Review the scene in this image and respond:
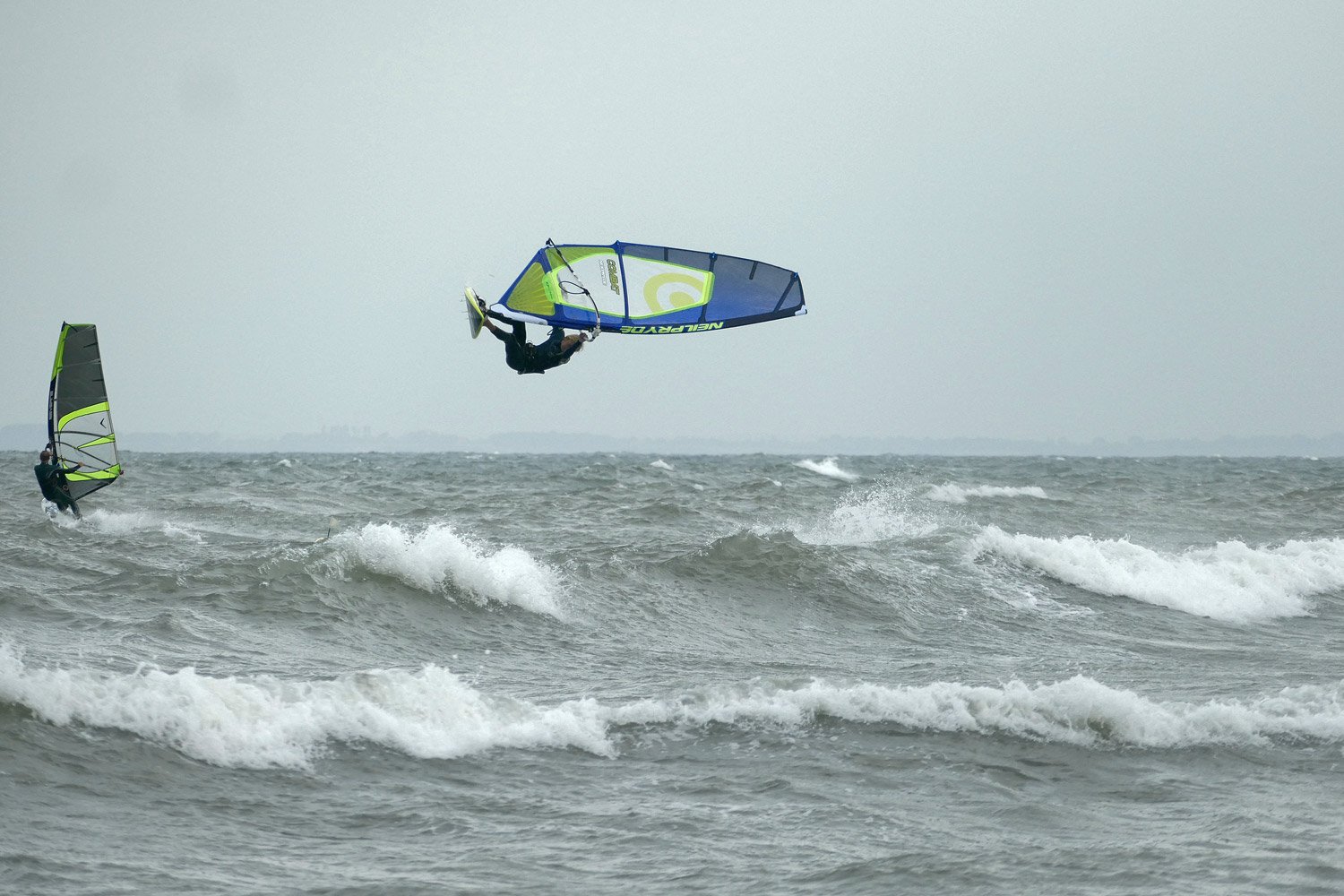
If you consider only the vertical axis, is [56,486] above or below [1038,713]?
above

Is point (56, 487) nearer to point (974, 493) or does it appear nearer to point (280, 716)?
point (280, 716)

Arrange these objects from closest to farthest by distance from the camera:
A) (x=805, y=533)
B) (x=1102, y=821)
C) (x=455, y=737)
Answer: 1. (x=1102, y=821)
2. (x=455, y=737)
3. (x=805, y=533)

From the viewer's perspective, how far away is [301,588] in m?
11.3

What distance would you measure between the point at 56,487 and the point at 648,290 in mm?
12196

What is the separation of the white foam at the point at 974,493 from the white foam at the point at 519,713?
1783 cm

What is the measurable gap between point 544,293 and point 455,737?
394 cm

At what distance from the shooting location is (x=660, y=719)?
7.12 metres

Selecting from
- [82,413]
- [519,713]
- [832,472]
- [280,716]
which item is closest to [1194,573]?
[519,713]

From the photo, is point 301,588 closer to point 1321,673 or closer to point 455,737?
point 455,737

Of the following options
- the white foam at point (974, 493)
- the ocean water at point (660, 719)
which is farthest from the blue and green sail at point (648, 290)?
Answer: the white foam at point (974, 493)

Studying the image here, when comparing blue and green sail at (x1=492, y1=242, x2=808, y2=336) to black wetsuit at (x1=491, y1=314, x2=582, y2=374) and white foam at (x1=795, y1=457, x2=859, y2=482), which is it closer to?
black wetsuit at (x1=491, y1=314, x2=582, y2=374)

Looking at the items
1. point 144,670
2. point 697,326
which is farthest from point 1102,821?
point 144,670

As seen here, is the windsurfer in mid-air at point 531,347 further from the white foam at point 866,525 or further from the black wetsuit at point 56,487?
the black wetsuit at point 56,487

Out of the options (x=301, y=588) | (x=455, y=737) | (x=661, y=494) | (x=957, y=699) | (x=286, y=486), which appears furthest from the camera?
(x=286, y=486)
